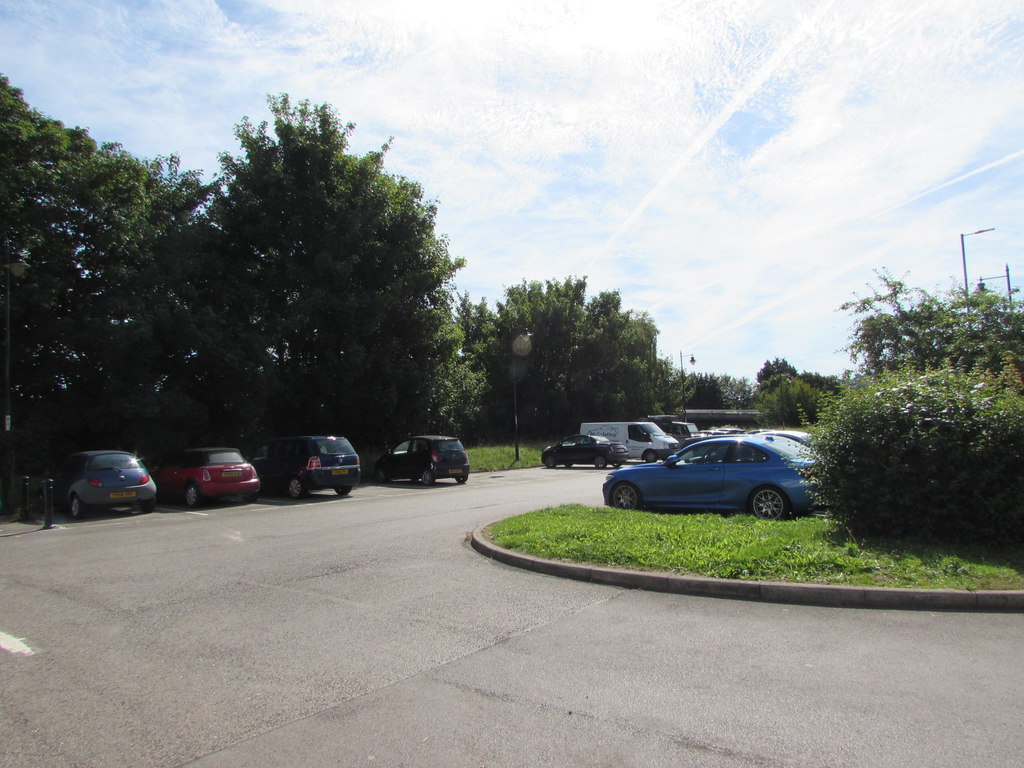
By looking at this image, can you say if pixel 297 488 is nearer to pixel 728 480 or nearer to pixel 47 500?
pixel 47 500

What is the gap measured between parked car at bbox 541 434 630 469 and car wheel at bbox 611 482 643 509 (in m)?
18.2

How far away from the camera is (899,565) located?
6855 millimetres

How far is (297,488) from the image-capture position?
1836cm

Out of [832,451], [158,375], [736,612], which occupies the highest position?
[158,375]

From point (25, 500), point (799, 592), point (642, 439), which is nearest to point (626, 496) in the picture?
point (799, 592)

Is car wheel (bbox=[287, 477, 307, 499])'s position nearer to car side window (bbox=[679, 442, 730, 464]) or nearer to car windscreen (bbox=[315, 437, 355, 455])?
car windscreen (bbox=[315, 437, 355, 455])

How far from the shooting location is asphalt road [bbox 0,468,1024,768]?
3555 millimetres

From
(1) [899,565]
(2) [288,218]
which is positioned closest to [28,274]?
(2) [288,218]

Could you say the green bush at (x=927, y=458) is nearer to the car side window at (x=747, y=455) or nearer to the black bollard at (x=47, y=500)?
the car side window at (x=747, y=455)

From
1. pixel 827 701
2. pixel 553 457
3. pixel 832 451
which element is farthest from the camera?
pixel 553 457

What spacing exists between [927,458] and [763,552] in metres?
2.36

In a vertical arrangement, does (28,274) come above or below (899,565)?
above

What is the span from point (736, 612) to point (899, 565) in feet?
6.65

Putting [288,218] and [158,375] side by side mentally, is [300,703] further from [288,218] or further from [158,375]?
[288,218]
